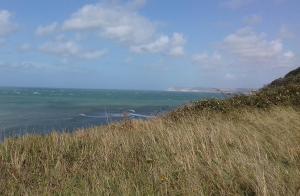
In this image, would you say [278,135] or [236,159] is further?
[278,135]

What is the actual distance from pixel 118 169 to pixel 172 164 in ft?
2.73

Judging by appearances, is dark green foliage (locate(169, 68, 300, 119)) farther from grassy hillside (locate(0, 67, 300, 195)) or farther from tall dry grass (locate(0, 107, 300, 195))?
tall dry grass (locate(0, 107, 300, 195))

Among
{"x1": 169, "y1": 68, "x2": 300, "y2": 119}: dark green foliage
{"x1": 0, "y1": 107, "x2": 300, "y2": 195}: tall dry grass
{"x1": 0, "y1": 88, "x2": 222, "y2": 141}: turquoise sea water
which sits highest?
{"x1": 169, "y1": 68, "x2": 300, "y2": 119}: dark green foliage

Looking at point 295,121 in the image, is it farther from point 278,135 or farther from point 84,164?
point 84,164

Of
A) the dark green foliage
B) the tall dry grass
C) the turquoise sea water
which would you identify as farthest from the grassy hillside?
the dark green foliage

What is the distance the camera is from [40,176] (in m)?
6.70

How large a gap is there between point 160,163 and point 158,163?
0.06 m

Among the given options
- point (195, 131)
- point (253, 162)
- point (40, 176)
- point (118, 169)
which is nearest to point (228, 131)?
point (195, 131)

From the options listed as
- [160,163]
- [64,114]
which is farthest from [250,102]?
[64,114]

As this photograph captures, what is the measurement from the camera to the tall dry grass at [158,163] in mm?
5719

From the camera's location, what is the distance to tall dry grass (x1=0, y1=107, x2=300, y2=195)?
5.72 m

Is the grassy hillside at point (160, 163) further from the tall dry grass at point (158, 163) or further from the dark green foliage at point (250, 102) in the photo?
the dark green foliage at point (250, 102)

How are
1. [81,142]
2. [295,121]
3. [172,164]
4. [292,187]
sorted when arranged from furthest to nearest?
[295,121], [81,142], [172,164], [292,187]

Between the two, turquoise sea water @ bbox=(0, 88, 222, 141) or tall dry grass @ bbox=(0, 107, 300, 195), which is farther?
turquoise sea water @ bbox=(0, 88, 222, 141)
